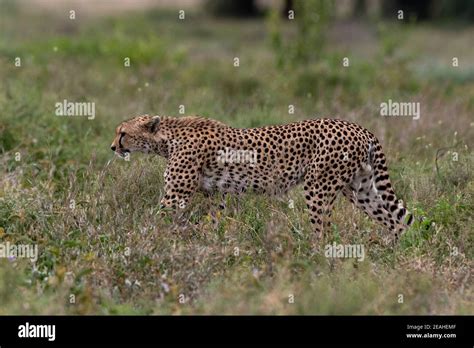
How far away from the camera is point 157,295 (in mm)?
6281

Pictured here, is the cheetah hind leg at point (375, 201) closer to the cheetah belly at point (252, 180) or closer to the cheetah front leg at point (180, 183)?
the cheetah belly at point (252, 180)

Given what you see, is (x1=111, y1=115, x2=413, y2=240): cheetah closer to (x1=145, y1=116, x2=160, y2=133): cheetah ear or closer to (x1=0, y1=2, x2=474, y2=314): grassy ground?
(x1=145, y1=116, x2=160, y2=133): cheetah ear

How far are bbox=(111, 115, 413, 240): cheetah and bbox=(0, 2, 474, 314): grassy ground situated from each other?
0.53 ft

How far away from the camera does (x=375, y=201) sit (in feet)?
25.3

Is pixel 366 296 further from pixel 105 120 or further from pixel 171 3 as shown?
pixel 171 3

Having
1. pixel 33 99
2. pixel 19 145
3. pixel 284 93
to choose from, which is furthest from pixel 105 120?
pixel 284 93

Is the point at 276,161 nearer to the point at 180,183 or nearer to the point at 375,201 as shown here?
the point at 180,183

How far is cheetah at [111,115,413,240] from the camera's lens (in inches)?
293

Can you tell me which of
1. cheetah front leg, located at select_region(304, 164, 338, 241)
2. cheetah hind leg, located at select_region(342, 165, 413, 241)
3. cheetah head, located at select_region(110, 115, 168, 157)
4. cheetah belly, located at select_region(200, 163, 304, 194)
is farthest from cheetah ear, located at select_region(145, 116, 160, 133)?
cheetah hind leg, located at select_region(342, 165, 413, 241)

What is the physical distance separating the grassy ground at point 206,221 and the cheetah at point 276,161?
0.16 meters

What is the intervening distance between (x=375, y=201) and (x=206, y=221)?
1418 millimetres

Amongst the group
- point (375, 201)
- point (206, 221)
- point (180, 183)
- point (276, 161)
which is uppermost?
point (276, 161)

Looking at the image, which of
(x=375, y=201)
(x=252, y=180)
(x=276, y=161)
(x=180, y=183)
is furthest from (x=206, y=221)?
(x=375, y=201)

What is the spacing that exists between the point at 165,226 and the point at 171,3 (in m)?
25.2
